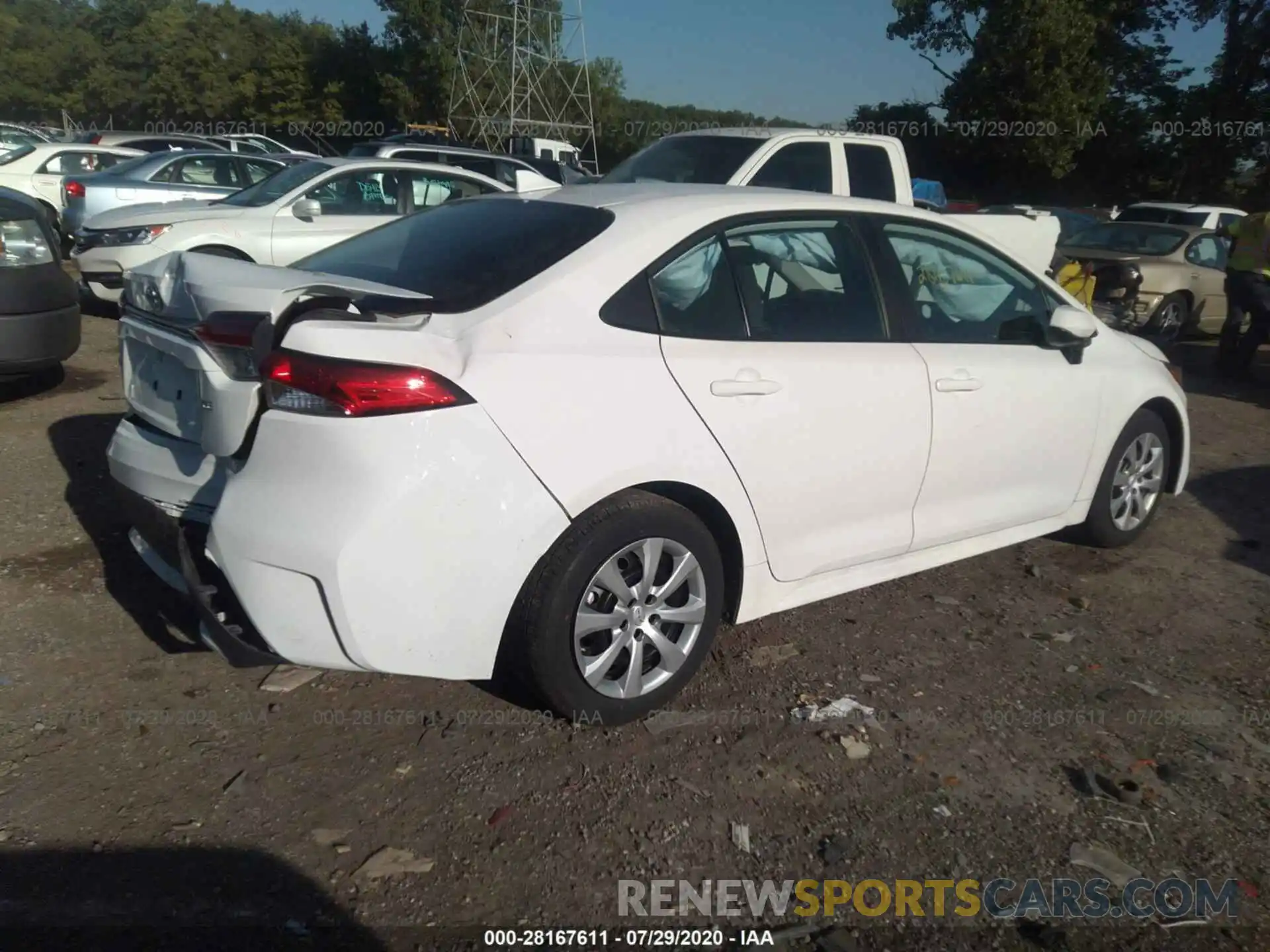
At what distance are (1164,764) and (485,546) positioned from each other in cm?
225

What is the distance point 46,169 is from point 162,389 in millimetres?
13145

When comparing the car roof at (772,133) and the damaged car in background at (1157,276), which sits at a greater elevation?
the car roof at (772,133)

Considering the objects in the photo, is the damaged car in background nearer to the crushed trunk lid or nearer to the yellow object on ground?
the yellow object on ground

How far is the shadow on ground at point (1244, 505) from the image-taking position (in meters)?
5.30

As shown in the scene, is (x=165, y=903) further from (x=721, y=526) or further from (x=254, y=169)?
(x=254, y=169)

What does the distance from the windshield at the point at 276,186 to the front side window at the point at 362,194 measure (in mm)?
167

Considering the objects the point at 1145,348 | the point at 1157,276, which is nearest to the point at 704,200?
the point at 1145,348

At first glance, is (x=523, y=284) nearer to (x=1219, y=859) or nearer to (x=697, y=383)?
(x=697, y=383)

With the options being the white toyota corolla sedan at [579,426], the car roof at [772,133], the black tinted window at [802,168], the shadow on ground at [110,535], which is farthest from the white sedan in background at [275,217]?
the white toyota corolla sedan at [579,426]

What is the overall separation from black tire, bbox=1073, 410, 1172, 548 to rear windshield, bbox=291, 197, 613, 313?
2767 mm

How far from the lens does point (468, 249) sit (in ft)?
11.6

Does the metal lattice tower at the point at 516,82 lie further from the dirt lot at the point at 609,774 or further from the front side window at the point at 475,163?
the dirt lot at the point at 609,774

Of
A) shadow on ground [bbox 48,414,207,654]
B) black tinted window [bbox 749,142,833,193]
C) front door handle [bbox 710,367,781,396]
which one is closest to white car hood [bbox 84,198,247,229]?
shadow on ground [bbox 48,414,207,654]

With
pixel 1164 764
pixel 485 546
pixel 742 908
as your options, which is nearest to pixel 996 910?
pixel 742 908
